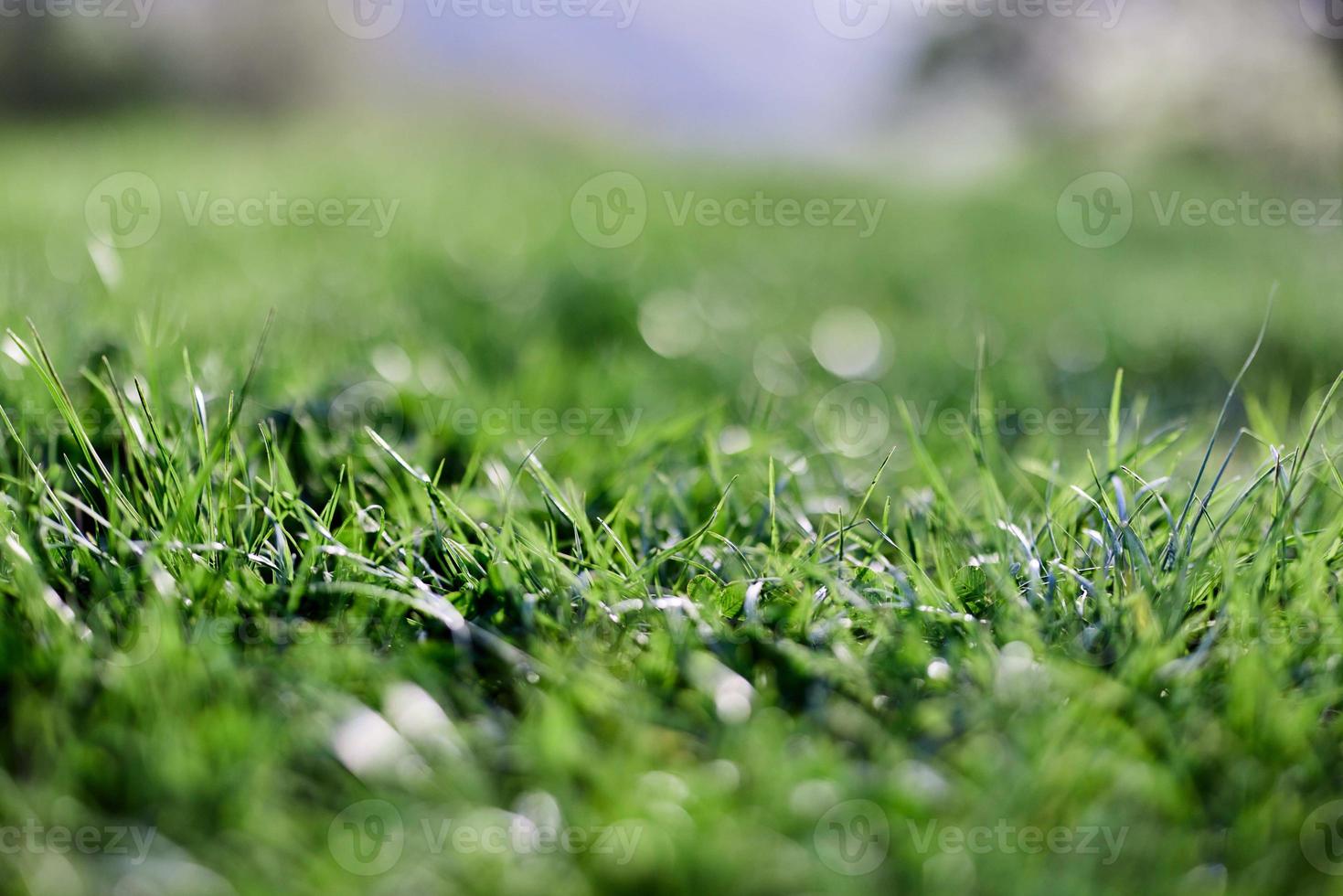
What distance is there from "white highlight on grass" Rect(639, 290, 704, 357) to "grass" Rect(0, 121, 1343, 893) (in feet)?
1.71

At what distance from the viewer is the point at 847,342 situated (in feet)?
10.1

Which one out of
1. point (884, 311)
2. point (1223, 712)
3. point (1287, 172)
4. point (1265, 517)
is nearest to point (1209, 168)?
point (1287, 172)

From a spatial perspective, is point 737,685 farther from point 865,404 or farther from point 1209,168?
point 1209,168

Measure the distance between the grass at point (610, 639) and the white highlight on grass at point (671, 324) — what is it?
52cm

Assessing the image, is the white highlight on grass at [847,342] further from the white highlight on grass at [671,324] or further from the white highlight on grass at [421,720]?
the white highlight on grass at [421,720]

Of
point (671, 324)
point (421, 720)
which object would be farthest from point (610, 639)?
point (671, 324)

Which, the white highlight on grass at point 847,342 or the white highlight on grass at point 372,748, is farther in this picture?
the white highlight on grass at point 847,342

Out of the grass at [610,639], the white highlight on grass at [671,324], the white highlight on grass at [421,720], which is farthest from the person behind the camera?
the white highlight on grass at [671,324]

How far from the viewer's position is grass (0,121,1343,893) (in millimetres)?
908

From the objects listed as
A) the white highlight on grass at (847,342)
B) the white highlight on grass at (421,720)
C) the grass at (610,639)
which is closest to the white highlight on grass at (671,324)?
the white highlight on grass at (847,342)

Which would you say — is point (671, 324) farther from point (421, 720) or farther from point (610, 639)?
point (421, 720)

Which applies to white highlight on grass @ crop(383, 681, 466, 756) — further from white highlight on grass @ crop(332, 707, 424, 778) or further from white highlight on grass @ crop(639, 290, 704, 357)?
white highlight on grass @ crop(639, 290, 704, 357)

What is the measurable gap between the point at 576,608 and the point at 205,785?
0.50 metres

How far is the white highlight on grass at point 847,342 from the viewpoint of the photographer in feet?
9.32
